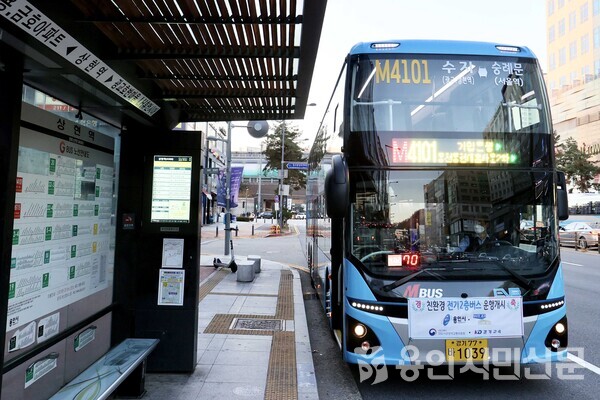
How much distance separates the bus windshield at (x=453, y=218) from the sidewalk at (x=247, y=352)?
1.60 m

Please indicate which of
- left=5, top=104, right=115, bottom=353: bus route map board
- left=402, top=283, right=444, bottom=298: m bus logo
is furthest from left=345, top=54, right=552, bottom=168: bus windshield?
left=5, top=104, right=115, bottom=353: bus route map board

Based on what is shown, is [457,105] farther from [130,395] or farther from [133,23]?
[130,395]

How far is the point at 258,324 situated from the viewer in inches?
268

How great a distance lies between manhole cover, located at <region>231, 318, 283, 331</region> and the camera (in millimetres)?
6594

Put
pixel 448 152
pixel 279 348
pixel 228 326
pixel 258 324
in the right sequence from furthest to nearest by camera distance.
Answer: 1. pixel 258 324
2. pixel 228 326
3. pixel 279 348
4. pixel 448 152

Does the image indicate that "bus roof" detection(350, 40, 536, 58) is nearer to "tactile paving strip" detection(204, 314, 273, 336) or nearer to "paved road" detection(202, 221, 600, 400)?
"paved road" detection(202, 221, 600, 400)

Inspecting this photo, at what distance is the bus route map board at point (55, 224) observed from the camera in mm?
3053

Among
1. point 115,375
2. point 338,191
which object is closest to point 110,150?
point 115,375

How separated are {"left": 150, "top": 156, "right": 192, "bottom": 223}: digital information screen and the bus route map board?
474 millimetres

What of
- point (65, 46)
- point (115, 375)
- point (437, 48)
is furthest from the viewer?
point (437, 48)

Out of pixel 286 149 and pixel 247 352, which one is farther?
pixel 286 149

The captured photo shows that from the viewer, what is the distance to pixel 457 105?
15.3 feet

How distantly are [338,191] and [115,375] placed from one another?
272cm

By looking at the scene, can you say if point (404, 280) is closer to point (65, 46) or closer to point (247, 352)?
point (247, 352)
